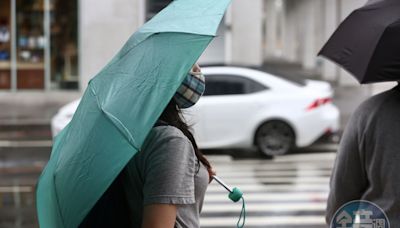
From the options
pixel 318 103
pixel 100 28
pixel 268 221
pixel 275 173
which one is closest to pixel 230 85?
pixel 318 103

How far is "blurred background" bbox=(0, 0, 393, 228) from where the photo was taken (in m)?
9.32

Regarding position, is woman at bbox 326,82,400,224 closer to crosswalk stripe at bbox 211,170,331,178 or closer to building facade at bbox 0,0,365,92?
crosswalk stripe at bbox 211,170,331,178

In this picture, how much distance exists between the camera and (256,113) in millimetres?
12594

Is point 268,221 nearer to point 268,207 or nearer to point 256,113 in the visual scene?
point 268,207

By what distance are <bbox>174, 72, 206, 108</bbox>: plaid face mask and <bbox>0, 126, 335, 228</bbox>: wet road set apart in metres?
5.67

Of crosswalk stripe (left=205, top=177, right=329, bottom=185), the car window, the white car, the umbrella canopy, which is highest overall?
→ the umbrella canopy

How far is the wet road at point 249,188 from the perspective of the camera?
8.39m

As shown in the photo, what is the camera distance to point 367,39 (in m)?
3.06

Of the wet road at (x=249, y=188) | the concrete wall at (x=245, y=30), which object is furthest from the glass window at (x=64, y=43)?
the wet road at (x=249, y=188)

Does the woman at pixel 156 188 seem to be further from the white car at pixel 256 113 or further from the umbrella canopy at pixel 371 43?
the white car at pixel 256 113

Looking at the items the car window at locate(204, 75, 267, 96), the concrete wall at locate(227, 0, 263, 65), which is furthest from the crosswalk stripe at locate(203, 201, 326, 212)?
the concrete wall at locate(227, 0, 263, 65)

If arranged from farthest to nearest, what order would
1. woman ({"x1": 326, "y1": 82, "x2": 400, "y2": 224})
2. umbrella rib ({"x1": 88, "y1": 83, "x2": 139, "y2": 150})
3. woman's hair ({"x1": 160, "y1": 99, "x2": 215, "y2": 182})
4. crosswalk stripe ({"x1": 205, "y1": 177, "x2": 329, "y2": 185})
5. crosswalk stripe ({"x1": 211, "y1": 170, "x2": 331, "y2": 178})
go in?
crosswalk stripe ({"x1": 211, "y1": 170, "x2": 331, "y2": 178}) → crosswalk stripe ({"x1": 205, "y1": 177, "x2": 329, "y2": 185}) → woman ({"x1": 326, "y1": 82, "x2": 400, "y2": 224}) → woman's hair ({"x1": 160, "y1": 99, "x2": 215, "y2": 182}) → umbrella rib ({"x1": 88, "y1": 83, "x2": 139, "y2": 150})

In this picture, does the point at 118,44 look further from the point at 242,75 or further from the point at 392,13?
the point at 392,13
